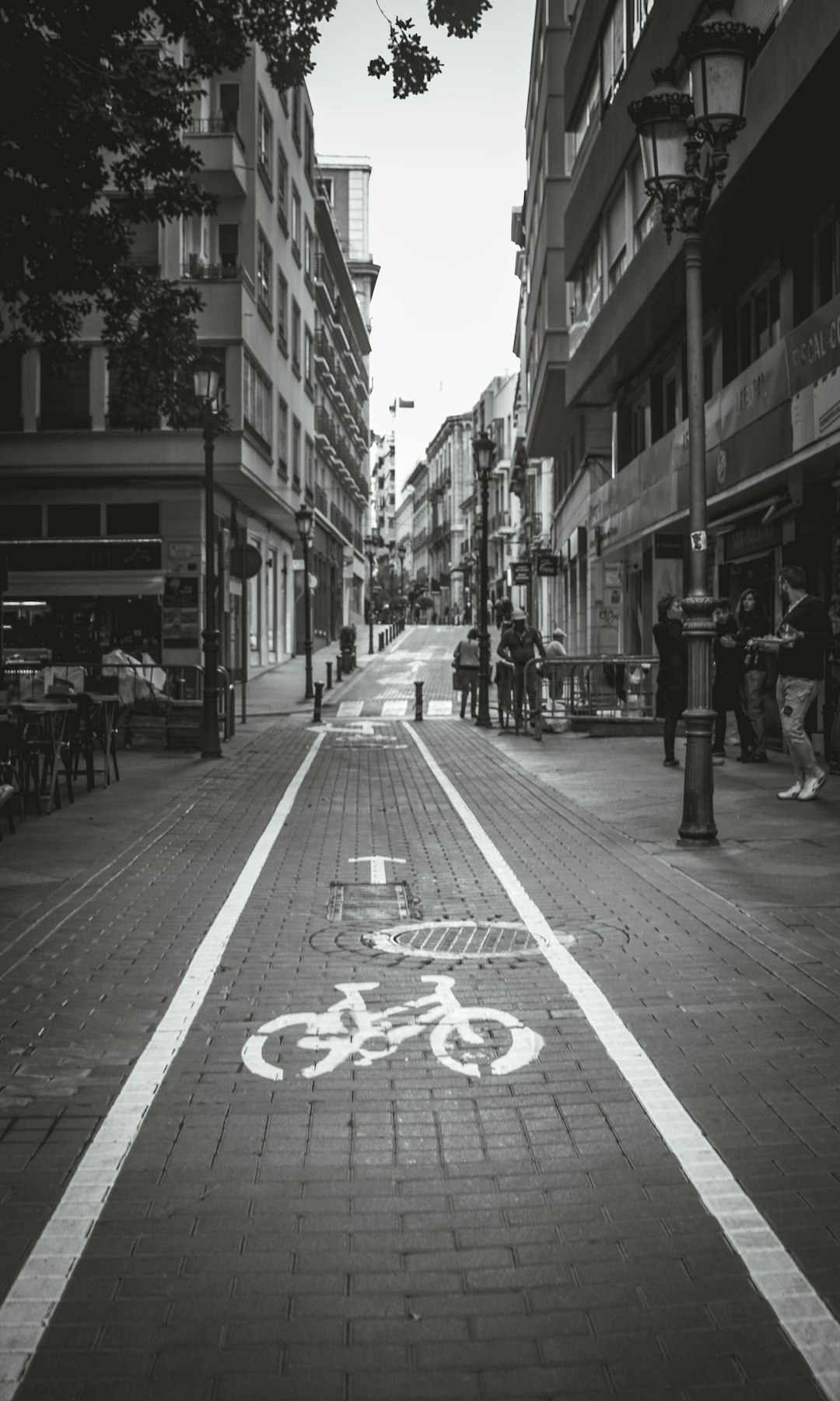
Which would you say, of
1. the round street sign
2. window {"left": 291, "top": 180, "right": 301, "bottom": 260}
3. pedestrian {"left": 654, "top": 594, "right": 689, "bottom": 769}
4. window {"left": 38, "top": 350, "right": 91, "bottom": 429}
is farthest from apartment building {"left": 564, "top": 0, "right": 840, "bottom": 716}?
window {"left": 291, "top": 180, "right": 301, "bottom": 260}

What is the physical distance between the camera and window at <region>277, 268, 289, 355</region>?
1758 inches

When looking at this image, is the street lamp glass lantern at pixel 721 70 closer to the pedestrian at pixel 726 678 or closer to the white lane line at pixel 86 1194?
the white lane line at pixel 86 1194

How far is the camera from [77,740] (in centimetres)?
1509

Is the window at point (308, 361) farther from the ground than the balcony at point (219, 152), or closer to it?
closer to it

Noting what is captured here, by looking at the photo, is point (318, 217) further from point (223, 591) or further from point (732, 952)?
point (732, 952)

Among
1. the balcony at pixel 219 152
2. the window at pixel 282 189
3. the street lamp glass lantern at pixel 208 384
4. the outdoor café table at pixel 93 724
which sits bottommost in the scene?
the outdoor café table at pixel 93 724

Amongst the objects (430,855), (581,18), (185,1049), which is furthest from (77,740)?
(581,18)

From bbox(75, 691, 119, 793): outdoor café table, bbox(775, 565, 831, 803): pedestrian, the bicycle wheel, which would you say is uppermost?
bbox(775, 565, 831, 803): pedestrian

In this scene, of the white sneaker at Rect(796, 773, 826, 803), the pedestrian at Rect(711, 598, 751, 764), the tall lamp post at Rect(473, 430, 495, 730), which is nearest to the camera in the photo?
the white sneaker at Rect(796, 773, 826, 803)

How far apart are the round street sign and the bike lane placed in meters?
18.9

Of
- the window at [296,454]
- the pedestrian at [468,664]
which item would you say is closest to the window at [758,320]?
the pedestrian at [468,664]

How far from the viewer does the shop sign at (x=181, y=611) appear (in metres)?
35.3

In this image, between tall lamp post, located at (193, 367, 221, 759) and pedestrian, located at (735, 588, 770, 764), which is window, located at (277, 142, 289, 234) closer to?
tall lamp post, located at (193, 367, 221, 759)

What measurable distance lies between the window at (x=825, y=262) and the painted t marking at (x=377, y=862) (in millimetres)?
9823
